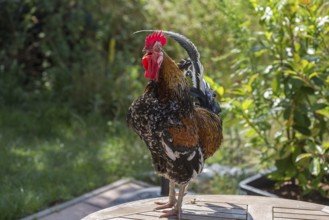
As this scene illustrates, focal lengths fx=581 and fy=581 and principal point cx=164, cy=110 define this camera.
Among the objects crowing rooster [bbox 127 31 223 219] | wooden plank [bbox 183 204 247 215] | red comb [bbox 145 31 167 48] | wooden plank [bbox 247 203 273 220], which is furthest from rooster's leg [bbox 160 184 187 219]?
red comb [bbox 145 31 167 48]

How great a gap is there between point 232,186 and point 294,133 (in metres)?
1.14

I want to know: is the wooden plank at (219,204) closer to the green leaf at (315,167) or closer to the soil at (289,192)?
the green leaf at (315,167)

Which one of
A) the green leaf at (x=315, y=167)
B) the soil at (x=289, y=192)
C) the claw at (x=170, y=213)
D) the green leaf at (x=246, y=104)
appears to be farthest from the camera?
the soil at (x=289, y=192)

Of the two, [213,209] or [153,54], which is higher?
[153,54]

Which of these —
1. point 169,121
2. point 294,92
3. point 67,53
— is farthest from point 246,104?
point 67,53

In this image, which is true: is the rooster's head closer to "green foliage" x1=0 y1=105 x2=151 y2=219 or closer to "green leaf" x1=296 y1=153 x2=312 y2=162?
"green leaf" x1=296 y1=153 x2=312 y2=162

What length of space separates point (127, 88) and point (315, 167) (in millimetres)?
3818

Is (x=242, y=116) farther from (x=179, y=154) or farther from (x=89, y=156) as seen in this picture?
(x=89, y=156)

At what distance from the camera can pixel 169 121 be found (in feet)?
10.5

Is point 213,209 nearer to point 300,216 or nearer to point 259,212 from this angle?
point 259,212

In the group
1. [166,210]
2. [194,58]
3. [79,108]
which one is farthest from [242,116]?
[79,108]

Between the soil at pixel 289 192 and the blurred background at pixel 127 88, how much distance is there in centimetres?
10

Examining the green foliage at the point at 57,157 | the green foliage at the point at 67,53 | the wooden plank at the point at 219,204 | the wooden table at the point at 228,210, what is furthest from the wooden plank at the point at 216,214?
the green foliage at the point at 67,53

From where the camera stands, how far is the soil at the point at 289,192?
191 inches
